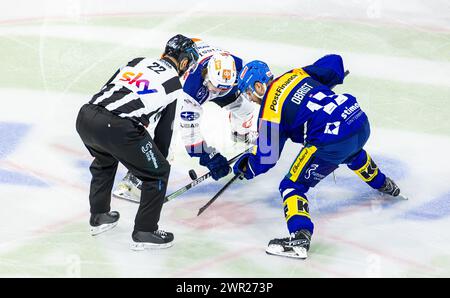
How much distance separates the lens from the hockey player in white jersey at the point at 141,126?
213 inches

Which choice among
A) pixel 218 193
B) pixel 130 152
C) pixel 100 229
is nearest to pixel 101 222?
pixel 100 229

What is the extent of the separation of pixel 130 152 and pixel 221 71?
1.10 metres

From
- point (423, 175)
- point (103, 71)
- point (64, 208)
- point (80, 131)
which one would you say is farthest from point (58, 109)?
point (423, 175)

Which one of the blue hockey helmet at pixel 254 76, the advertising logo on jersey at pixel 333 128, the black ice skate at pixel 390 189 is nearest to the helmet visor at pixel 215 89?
the blue hockey helmet at pixel 254 76

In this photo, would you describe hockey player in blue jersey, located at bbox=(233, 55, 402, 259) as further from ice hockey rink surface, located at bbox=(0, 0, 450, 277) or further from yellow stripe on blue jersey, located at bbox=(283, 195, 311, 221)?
ice hockey rink surface, located at bbox=(0, 0, 450, 277)

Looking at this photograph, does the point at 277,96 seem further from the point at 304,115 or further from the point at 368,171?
the point at 368,171

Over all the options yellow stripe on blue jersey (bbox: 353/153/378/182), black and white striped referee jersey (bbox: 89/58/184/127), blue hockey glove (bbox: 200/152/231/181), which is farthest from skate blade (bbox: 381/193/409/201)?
black and white striped referee jersey (bbox: 89/58/184/127)

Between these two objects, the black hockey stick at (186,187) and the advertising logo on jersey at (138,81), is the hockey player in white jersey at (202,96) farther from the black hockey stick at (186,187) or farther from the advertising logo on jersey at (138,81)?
the advertising logo on jersey at (138,81)

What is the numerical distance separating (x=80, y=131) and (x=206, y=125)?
2.13 m

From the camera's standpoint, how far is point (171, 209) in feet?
20.4

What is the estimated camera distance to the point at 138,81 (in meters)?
5.48

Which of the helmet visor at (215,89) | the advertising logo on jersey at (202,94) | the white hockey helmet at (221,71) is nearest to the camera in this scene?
the white hockey helmet at (221,71)

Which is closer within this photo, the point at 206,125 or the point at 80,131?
the point at 80,131

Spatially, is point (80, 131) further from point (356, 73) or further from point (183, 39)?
point (356, 73)
